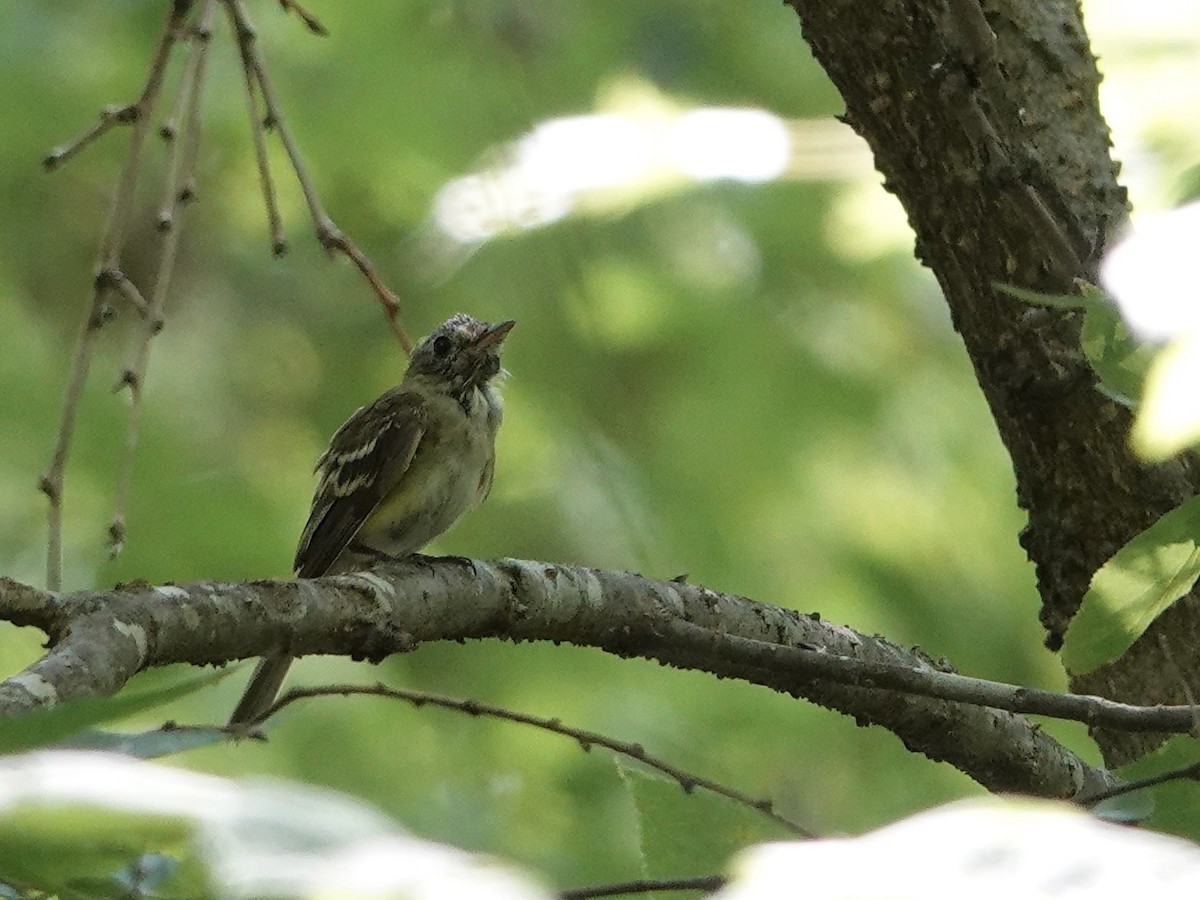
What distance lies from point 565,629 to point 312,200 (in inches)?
47.7

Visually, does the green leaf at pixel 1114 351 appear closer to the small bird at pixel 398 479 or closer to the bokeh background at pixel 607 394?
the small bird at pixel 398 479

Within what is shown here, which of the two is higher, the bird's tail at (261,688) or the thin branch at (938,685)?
the bird's tail at (261,688)

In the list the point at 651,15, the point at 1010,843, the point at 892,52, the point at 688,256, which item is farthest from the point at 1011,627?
the point at 1010,843

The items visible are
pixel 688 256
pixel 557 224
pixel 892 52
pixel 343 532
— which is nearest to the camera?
pixel 892 52

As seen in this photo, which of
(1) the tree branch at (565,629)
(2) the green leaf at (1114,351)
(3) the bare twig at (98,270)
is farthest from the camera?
(3) the bare twig at (98,270)

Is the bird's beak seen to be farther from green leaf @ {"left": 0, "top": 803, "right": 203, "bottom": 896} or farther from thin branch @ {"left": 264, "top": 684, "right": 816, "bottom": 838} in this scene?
green leaf @ {"left": 0, "top": 803, "right": 203, "bottom": 896}

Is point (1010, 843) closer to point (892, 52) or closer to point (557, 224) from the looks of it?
point (892, 52)

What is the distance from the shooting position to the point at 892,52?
11.6 feet

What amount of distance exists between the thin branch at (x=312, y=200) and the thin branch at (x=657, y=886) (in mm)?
2038

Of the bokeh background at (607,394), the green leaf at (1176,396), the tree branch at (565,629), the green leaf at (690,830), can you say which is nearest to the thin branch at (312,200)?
the tree branch at (565,629)

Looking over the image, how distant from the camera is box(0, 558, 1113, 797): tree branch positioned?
2572 mm

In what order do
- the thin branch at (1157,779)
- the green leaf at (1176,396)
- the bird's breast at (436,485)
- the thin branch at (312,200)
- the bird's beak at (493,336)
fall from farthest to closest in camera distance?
1. the bird's beak at (493,336)
2. the bird's breast at (436,485)
3. the thin branch at (312,200)
4. the thin branch at (1157,779)
5. the green leaf at (1176,396)

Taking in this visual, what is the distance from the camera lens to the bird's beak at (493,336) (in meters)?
6.38

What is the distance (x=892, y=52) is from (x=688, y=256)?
16.5ft
